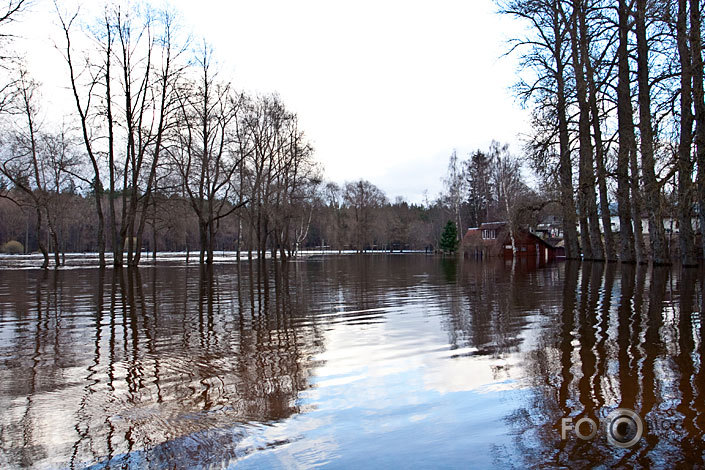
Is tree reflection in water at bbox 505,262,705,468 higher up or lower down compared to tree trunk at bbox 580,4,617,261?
lower down

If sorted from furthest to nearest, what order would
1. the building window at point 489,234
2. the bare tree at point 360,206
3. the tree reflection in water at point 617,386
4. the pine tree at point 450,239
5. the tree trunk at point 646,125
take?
the bare tree at point 360,206
the pine tree at point 450,239
the building window at point 489,234
the tree trunk at point 646,125
the tree reflection in water at point 617,386

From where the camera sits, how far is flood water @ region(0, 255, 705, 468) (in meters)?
4.00

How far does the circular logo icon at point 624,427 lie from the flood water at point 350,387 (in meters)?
0.09

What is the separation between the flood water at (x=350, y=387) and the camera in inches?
158

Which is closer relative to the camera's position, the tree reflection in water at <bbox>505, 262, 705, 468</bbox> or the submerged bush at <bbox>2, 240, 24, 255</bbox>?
the tree reflection in water at <bbox>505, 262, 705, 468</bbox>

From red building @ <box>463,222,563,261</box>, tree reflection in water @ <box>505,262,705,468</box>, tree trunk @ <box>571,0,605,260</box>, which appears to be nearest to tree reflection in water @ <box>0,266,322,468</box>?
tree reflection in water @ <box>505,262,705,468</box>

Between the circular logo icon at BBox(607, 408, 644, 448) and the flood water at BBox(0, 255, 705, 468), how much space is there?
0.30 feet

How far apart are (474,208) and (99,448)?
3327 inches

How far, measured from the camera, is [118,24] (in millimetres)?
33344

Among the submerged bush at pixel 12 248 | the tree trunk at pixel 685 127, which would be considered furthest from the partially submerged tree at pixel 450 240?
the submerged bush at pixel 12 248

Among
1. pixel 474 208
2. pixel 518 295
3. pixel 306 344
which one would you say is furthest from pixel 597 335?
pixel 474 208

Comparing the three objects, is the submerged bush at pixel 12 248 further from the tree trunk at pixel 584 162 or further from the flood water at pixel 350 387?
the flood water at pixel 350 387

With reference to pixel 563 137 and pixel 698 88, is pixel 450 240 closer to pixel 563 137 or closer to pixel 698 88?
pixel 563 137

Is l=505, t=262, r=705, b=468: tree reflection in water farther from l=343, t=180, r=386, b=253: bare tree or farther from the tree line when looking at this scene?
l=343, t=180, r=386, b=253: bare tree
